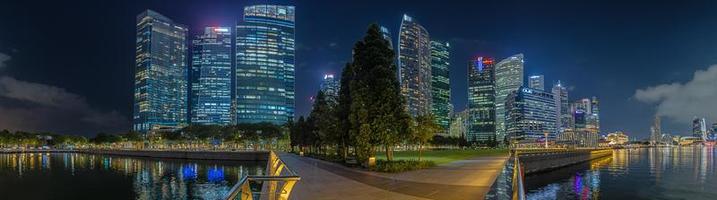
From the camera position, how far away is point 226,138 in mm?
169250

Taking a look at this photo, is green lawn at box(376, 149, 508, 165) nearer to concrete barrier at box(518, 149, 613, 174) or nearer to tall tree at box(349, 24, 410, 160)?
concrete barrier at box(518, 149, 613, 174)

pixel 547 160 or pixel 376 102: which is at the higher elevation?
pixel 376 102

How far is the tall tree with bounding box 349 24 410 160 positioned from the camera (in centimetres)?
3125

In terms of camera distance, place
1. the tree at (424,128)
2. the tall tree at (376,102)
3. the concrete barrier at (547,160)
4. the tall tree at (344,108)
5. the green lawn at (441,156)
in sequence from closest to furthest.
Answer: the tall tree at (376,102), the tree at (424,128), the tall tree at (344,108), the green lawn at (441,156), the concrete barrier at (547,160)

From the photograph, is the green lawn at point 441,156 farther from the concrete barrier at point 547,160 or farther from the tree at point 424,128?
the concrete barrier at point 547,160

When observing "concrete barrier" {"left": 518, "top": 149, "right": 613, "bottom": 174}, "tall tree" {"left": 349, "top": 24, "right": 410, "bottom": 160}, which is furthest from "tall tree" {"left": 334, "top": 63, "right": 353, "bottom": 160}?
"concrete barrier" {"left": 518, "top": 149, "right": 613, "bottom": 174}

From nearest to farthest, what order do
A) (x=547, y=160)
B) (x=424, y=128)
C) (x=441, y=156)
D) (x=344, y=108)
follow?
(x=424, y=128), (x=344, y=108), (x=441, y=156), (x=547, y=160)

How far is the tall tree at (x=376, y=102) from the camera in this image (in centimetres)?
3125

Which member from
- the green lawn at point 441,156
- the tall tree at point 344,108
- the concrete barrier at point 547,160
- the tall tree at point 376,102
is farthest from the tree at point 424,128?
the concrete barrier at point 547,160

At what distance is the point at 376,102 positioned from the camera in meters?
31.6

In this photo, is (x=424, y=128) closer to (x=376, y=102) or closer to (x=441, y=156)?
(x=376, y=102)

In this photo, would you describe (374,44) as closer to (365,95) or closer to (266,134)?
(365,95)

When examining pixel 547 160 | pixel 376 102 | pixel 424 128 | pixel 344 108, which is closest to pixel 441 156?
pixel 547 160

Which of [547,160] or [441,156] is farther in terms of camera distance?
[547,160]
